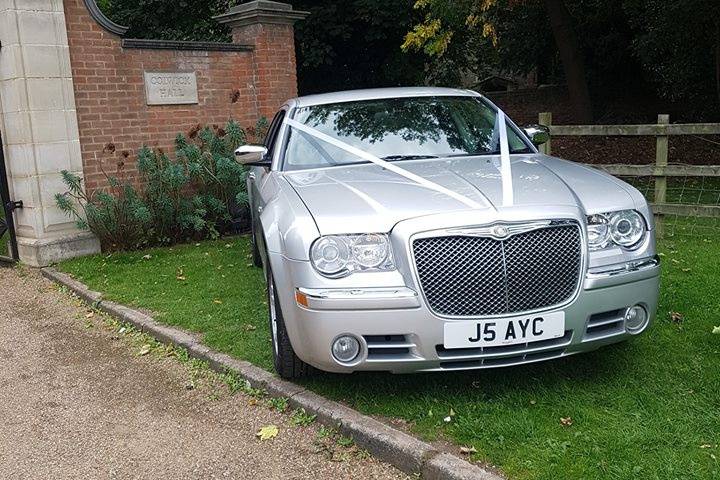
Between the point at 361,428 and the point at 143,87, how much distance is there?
22.2 ft

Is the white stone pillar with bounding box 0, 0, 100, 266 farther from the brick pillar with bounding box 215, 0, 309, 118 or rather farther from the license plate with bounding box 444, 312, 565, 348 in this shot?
the license plate with bounding box 444, 312, 565, 348

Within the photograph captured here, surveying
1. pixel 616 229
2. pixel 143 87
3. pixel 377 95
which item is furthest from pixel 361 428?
pixel 143 87

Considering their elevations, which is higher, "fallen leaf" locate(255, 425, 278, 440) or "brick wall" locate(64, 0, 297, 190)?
"brick wall" locate(64, 0, 297, 190)

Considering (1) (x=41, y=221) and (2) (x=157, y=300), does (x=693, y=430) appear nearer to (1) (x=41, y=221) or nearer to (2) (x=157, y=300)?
(2) (x=157, y=300)

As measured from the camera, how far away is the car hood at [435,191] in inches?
136

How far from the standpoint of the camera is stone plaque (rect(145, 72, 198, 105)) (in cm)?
896

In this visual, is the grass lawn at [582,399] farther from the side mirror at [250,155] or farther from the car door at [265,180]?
the side mirror at [250,155]

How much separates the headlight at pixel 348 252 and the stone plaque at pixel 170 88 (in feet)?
20.9

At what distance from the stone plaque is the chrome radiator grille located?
262 inches

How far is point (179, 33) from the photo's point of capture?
18547mm

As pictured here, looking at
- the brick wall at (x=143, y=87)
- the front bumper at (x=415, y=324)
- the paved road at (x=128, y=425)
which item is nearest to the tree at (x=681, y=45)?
the brick wall at (x=143, y=87)

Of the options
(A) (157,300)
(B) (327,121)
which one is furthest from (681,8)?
(A) (157,300)

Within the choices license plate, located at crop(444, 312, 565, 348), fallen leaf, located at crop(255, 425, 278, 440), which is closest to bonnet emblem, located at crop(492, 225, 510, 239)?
license plate, located at crop(444, 312, 565, 348)

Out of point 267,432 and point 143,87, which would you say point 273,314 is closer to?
point 267,432
